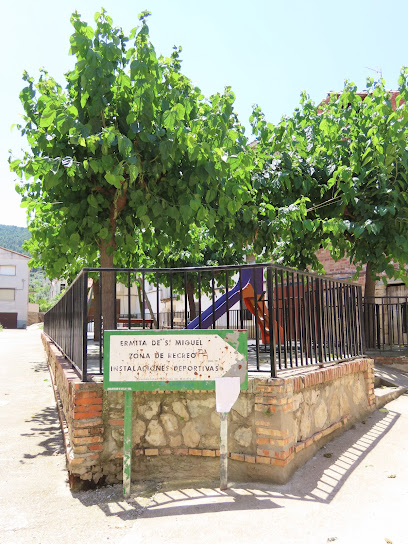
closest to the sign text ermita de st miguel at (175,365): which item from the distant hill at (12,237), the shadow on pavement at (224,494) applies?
the shadow on pavement at (224,494)

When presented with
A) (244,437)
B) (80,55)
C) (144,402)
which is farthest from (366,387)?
(80,55)

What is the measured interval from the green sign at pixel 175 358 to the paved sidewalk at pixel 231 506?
96cm

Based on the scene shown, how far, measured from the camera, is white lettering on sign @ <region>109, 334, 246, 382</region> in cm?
420

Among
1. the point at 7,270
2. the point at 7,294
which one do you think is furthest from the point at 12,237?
the point at 7,294

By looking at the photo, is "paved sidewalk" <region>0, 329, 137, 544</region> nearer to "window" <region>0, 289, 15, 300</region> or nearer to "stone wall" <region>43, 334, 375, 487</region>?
"stone wall" <region>43, 334, 375, 487</region>

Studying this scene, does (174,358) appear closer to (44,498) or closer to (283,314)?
(283,314)

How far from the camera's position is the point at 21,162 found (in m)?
5.98

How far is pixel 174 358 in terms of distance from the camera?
423 cm

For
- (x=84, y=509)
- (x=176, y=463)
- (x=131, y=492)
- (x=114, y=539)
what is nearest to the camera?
(x=114, y=539)

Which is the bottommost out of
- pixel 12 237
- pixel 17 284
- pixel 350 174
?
pixel 350 174

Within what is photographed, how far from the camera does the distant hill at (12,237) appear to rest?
476 feet

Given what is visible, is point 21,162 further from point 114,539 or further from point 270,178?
point 270,178

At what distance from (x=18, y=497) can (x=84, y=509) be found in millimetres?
768

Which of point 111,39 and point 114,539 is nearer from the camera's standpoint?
point 114,539
